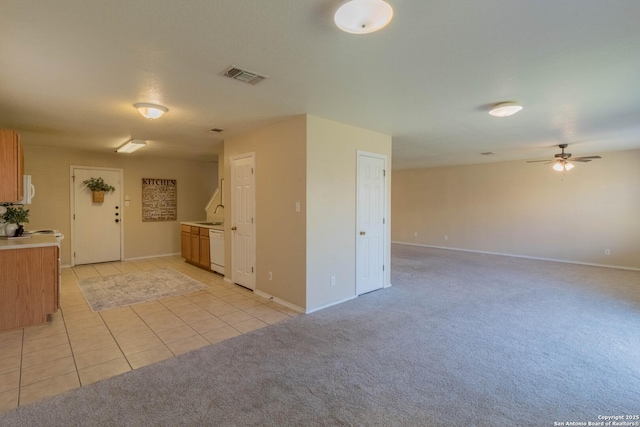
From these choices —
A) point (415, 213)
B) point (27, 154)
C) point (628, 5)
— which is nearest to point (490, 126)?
point (628, 5)

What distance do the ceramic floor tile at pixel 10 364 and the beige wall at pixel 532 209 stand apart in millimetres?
9120

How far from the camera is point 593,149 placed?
6.36 meters

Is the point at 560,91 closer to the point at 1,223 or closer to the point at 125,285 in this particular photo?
the point at 125,285

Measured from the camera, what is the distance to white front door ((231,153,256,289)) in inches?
185

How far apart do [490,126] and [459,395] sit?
360cm

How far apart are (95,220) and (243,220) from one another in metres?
4.20

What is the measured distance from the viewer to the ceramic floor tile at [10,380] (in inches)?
91.0

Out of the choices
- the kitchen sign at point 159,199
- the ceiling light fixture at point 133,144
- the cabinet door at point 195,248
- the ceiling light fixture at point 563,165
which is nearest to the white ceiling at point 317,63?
the ceiling light fixture at point 133,144

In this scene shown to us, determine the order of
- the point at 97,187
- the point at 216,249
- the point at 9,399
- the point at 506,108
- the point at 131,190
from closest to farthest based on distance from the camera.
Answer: the point at 9,399 → the point at 506,108 → the point at 216,249 → the point at 97,187 → the point at 131,190

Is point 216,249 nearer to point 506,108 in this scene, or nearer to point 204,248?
point 204,248

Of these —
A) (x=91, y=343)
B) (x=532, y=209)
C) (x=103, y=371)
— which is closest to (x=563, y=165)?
(x=532, y=209)

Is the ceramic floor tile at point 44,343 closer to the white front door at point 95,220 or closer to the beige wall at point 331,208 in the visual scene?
the beige wall at point 331,208

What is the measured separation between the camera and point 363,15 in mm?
1698

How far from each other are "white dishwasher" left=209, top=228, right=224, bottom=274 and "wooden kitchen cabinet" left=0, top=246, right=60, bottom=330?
7.97ft
